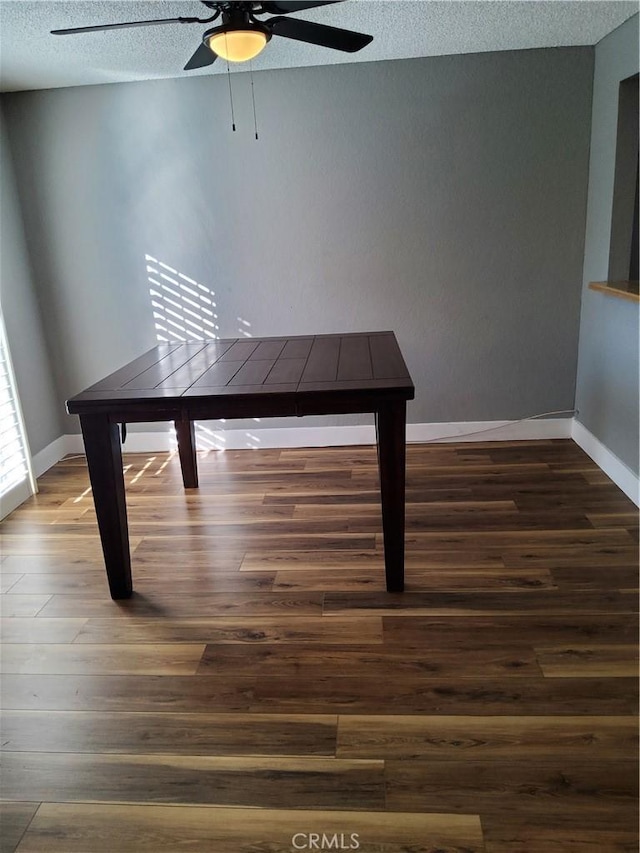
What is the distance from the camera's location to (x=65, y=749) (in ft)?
5.45

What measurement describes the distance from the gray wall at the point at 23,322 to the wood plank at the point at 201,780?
2370mm

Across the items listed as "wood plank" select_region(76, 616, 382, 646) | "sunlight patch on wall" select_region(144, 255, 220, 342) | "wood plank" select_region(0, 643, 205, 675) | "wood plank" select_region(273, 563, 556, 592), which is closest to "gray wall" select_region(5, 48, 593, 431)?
"sunlight patch on wall" select_region(144, 255, 220, 342)

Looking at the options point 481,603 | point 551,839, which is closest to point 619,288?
point 481,603

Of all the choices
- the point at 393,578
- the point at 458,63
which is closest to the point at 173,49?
the point at 458,63

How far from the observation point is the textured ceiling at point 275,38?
94.9 inches

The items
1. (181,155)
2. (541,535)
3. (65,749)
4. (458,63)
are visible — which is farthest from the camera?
(181,155)

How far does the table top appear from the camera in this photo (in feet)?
6.86

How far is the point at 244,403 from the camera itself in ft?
6.89

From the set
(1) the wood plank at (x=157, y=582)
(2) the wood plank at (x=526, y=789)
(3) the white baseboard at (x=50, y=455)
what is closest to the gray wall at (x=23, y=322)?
(3) the white baseboard at (x=50, y=455)

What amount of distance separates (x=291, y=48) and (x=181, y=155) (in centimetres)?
89

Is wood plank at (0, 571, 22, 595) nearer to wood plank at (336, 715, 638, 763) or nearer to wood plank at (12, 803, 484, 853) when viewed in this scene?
wood plank at (12, 803, 484, 853)

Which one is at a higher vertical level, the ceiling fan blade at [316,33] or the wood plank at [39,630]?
the ceiling fan blade at [316,33]

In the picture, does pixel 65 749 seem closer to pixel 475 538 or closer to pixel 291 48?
pixel 475 538

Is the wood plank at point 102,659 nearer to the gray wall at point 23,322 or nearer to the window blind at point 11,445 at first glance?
the window blind at point 11,445
